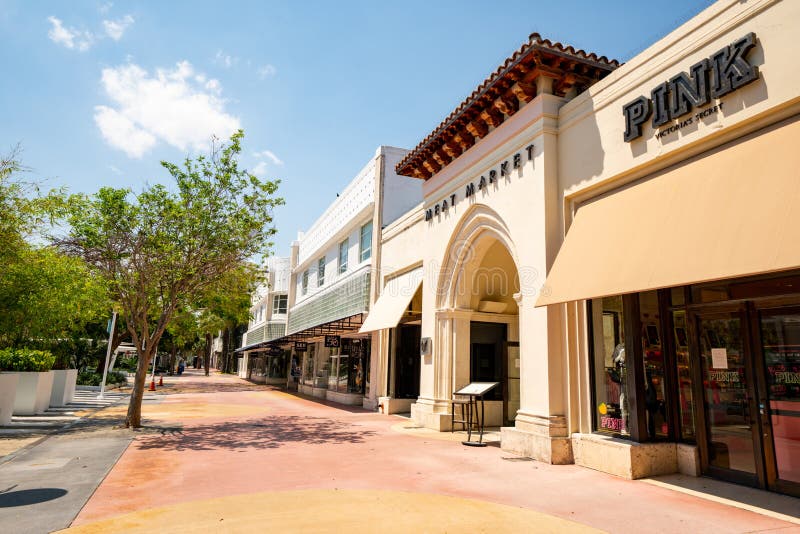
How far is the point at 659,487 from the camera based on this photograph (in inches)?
264

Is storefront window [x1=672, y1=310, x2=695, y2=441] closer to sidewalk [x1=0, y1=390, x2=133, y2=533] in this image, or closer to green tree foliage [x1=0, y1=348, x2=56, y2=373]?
sidewalk [x1=0, y1=390, x2=133, y2=533]

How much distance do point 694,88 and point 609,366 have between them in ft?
15.0

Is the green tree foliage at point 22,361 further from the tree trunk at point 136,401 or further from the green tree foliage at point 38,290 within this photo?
the tree trunk at point 136,401

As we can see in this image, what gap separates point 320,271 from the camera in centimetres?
2906

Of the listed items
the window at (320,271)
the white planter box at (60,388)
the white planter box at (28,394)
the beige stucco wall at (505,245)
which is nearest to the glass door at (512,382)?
the beige stucco wall at (505,245)

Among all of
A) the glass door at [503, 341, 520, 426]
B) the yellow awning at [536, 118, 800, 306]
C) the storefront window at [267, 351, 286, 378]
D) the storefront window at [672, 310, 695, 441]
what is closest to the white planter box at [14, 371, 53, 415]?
the glass door at [503, 341, 520, 426]

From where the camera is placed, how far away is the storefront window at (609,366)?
8.06 m

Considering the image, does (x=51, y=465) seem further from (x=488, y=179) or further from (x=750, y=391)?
(x=750, y=391)

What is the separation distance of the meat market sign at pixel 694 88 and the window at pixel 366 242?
13801 millimetres

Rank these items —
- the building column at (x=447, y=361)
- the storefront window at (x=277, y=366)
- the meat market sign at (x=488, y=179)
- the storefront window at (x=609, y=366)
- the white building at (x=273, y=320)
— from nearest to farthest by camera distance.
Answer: the storefront window at (x=609, y=366), the meat market sign at (x=488, y=179), the building column at (x=447, y=361), the white building at (x=273, y=320), the storefront window at (x=277, y=366)

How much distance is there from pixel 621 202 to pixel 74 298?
15.8 metres

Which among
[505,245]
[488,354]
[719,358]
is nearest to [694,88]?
[719,358]

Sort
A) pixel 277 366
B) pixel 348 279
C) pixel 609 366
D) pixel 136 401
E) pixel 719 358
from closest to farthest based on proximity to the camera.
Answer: pixel 719 358 < pixel 609 366 < pixel 136 401 < pixel 348 279 < pixel 277 366

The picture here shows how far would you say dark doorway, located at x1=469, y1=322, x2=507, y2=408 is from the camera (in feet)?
43.6
